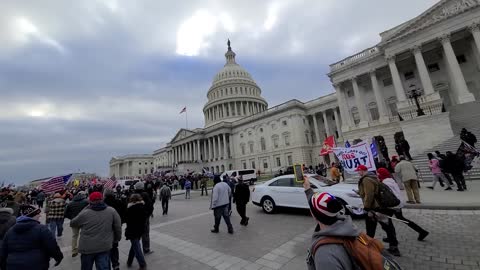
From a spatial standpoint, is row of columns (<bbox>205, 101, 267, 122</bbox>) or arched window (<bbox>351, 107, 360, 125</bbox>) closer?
arched window (<bbox>351, 107, 360, 125</bbox>)

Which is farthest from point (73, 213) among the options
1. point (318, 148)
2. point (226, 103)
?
point (226, 103)

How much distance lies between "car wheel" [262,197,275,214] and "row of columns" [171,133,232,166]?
5500 cm

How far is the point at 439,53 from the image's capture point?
1075 inches

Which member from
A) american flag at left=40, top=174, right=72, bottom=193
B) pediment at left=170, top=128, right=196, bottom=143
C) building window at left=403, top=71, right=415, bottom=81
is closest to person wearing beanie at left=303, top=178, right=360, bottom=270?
american flag at left=40, top=174, right=72, bottom=193

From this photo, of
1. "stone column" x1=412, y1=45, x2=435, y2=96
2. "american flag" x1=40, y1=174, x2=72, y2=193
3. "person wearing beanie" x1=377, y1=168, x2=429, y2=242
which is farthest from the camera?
"stone column" x1=412, y1=45, x2=435, y2=96

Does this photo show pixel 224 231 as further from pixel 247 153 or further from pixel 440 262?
pixel 247 153

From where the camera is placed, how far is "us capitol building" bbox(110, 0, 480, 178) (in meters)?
22.1

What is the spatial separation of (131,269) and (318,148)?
2011 inches

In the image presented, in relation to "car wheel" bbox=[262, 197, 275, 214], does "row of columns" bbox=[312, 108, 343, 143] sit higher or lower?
higher

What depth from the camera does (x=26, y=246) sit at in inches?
126

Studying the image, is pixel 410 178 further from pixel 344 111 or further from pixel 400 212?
pixel 344 111

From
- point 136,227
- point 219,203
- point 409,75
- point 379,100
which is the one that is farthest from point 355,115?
point 136,227

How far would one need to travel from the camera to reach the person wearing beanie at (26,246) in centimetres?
315

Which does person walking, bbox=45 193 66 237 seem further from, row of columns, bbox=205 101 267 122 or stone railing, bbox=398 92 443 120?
row of columns, bbox=205 101 267 122
